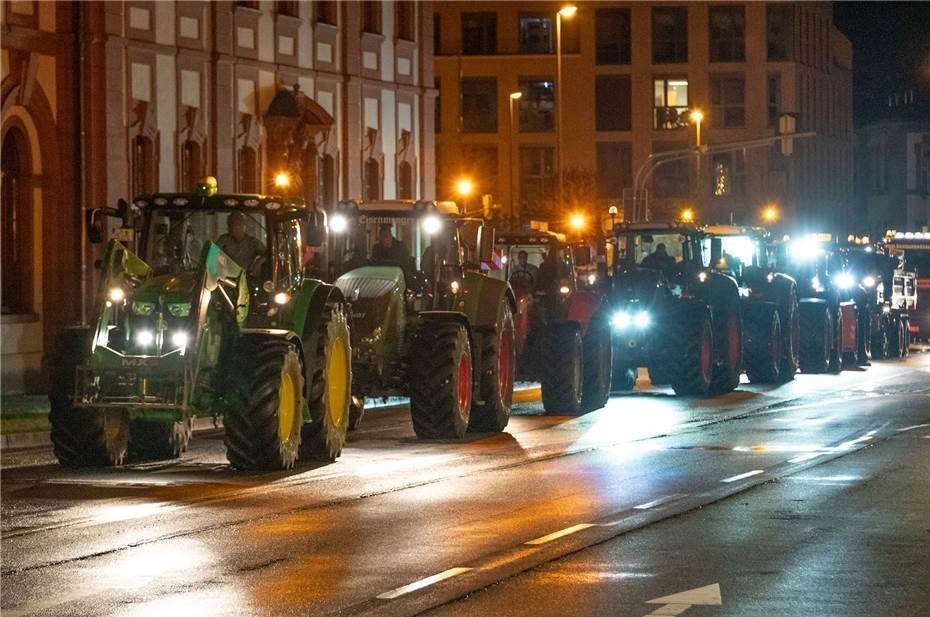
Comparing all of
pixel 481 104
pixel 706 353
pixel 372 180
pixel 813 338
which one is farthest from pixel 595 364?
pixel 481 104

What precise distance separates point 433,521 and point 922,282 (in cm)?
4933

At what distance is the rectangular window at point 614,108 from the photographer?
4203 inches

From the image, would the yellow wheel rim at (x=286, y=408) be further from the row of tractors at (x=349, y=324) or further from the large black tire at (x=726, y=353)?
the large black tire at (x=726, y=353)

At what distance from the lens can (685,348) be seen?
34.7 metres

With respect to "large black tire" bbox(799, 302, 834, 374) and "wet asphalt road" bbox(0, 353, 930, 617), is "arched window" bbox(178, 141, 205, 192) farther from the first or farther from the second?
"wet asphalt road" bbox(0, 353, 930, 617)

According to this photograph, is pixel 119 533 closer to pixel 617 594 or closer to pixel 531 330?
pixel 617 594

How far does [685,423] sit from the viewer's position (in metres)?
28.3

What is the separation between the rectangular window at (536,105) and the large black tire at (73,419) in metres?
86.3

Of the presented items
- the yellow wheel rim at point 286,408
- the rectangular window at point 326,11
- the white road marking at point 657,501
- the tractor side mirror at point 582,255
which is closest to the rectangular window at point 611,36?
the rectangular window at point 326,11

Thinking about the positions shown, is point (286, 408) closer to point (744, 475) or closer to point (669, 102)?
point (744, 475)

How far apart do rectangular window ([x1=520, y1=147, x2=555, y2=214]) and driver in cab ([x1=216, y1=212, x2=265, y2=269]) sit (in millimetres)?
82273

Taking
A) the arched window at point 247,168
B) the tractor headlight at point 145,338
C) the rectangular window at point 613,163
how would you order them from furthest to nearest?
the rectangular window at point 613,163, the arched window at point 247,168, the tractor headlight at point 145,338

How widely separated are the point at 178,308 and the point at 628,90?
87.5 m

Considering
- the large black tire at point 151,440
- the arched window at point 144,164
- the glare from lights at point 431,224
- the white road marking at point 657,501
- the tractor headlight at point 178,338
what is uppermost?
the arched window at point 144,164
